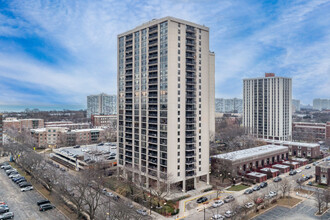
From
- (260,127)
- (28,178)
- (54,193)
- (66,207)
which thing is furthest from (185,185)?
(260,127)

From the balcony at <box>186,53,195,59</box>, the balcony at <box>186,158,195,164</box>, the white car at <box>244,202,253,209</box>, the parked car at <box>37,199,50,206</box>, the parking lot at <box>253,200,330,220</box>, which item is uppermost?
the balcony at <box>186,53,195,59</box>

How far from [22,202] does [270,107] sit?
94018 millimetres

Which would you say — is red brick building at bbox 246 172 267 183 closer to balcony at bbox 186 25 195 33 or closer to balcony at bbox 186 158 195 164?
balcony at bbox 186 158 195 164

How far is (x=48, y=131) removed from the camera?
9819 cm

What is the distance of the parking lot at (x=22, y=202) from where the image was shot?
1444 inches

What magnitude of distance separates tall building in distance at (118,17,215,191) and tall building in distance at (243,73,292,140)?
64734 mm

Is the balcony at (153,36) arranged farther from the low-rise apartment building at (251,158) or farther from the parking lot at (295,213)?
the parking lot at (295,213)

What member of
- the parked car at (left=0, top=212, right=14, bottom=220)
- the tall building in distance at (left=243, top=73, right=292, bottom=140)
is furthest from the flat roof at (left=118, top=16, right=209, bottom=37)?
the tall building in distance at (left=243, top=73, right=292, bottom=140)

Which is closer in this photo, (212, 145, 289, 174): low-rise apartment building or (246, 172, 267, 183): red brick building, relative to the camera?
(246, 172, 267, 183): red brick building

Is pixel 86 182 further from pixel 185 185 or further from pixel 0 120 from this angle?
pixel 0 120

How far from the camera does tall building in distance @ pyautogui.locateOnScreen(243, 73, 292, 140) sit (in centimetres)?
10194

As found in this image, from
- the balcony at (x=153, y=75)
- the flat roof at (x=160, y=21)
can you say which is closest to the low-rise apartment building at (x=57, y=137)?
the flat roof at (x=160, y=21)

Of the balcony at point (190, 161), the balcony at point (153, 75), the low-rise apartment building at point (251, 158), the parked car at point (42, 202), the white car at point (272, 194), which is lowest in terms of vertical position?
the parked car at point (42, 202)

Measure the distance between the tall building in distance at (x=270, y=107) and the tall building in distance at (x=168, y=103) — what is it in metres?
64.7
